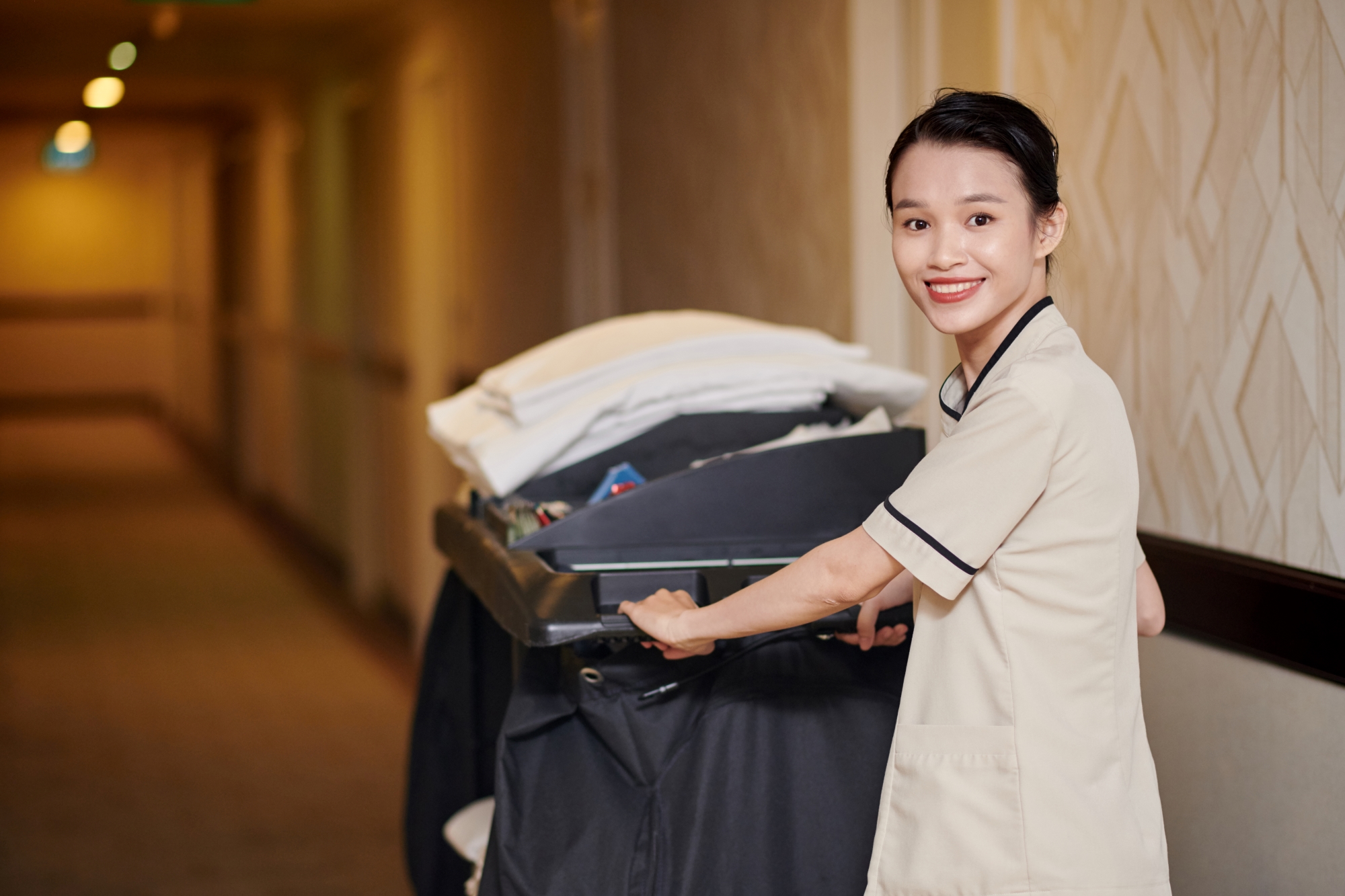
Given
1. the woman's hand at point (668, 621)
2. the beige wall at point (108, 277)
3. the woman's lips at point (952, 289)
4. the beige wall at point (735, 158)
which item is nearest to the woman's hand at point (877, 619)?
the woman's hand at point (668, 621)

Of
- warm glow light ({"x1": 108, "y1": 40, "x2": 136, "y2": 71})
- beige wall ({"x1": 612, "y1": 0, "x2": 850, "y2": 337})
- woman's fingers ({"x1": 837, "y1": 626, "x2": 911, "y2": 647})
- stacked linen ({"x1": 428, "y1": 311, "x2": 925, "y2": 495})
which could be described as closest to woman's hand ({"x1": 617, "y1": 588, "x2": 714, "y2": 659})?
woman's fingers ({"x1": 837, "y1": 626, "x2": 911, "y2": 647})

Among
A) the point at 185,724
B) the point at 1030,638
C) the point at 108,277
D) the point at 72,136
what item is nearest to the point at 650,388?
the point at 1030,638

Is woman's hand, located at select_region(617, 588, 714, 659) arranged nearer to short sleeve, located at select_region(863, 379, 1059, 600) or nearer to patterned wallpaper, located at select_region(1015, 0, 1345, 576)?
short sleeve, located at select_region(863, 379, 1059, 600)

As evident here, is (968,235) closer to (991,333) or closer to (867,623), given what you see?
(991,333)

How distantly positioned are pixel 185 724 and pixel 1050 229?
142 inches

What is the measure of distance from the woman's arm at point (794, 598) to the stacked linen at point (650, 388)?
42 centimetres

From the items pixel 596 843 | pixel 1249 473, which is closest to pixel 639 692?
pixel 596 843

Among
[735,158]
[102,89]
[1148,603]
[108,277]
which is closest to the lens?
[1148,603]

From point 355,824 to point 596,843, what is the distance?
2230 millimetres

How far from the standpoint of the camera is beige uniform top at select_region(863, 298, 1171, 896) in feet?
3.07

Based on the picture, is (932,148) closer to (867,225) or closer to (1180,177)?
(1180,177)

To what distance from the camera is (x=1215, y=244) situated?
1384 millimetres

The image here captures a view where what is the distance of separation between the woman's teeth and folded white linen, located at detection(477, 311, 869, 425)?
57 centimetres

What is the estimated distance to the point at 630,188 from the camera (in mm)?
3236
